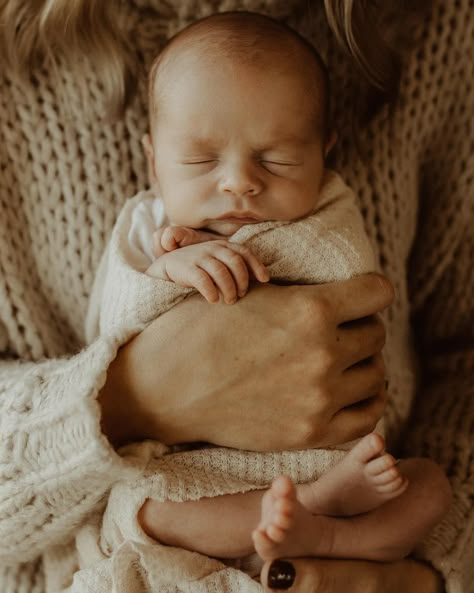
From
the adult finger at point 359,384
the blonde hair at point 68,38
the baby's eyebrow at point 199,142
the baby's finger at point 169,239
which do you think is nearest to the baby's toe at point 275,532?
the adult finger at point 359,384

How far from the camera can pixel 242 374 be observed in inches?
39.6

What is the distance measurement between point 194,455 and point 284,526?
20cm

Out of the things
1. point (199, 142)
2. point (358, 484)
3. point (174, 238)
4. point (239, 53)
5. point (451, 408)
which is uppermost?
point (239, 53)

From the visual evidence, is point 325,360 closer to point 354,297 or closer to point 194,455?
point 354,297

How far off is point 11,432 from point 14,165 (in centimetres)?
42

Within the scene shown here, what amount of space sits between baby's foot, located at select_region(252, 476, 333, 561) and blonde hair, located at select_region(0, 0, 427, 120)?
2.11 ft

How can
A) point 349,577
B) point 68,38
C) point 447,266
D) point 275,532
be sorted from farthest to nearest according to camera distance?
point 447,266, point 68,38, point 349,577, point 275,532

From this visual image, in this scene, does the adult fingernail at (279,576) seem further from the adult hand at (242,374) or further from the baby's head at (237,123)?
the baby's head at (237,123)

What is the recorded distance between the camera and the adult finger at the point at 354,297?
40.0 inches

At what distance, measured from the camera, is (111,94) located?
1.15m

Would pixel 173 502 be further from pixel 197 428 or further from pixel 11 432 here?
pixel 11 432

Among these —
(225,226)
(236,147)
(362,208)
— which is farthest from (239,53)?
(362,208)

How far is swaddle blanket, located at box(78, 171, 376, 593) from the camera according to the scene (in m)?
0.93

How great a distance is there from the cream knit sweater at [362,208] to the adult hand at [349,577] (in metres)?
0.04
